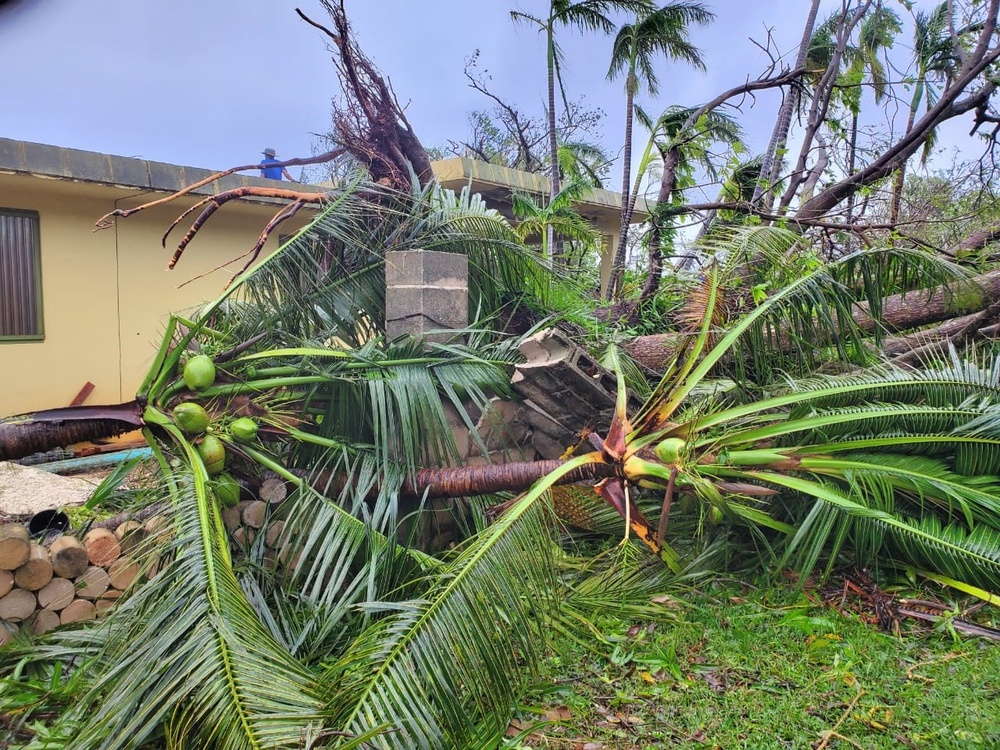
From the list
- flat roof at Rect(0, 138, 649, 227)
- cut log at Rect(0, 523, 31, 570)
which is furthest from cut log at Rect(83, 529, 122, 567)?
flat roof at Rect(0, 138, 649, 227)

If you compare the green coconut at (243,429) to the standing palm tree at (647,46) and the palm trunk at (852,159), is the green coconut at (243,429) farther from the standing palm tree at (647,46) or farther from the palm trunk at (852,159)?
the standing palm tree at (647,46)

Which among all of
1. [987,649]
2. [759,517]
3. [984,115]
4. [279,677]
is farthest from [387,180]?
[984,115]

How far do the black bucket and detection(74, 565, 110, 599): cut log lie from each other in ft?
1.48

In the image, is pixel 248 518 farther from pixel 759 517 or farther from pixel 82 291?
pixel 82 291

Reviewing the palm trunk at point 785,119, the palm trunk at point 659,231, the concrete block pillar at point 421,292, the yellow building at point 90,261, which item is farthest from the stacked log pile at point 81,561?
the palm trunk at point 785,119

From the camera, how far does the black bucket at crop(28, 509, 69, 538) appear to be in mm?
3598

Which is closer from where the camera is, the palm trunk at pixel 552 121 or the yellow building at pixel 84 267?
the yellow building at pixel 84 267

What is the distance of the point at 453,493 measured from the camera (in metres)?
3.64

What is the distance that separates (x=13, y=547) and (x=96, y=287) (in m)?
5.55

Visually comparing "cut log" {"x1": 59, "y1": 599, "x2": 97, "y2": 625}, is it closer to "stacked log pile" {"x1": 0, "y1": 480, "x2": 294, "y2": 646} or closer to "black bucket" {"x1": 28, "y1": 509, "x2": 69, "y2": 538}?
"stacked log pile" {"x1": 0, "y1": 480, "x2": 294, "y2": 646}

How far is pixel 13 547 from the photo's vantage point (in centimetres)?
305

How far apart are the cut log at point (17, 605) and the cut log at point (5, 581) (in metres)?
0.03

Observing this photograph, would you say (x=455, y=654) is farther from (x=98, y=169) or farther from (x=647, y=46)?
(x=647, y=46)

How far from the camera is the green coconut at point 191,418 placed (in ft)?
10.5
